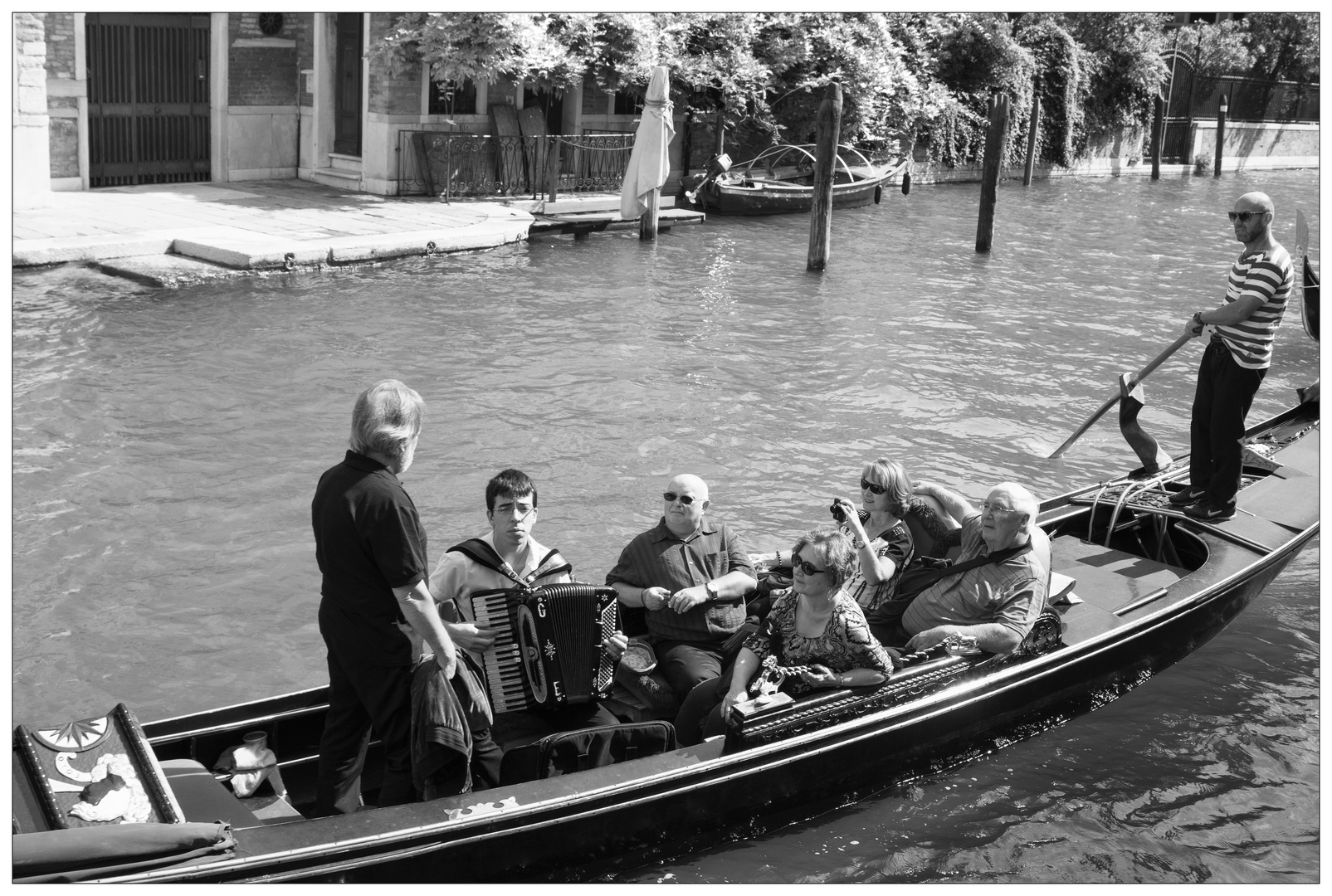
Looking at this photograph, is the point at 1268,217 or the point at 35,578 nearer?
the point at 1268,217

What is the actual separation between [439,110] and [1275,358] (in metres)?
9.26

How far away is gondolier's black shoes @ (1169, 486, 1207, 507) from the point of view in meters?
5.75

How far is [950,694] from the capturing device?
422 centimetres

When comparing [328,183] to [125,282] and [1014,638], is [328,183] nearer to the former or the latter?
[125,282]

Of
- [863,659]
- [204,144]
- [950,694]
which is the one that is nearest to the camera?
[863,659]

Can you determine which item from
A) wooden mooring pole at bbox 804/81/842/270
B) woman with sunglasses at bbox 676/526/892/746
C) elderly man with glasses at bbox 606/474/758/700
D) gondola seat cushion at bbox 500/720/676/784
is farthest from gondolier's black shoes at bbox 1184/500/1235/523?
wooden mooring pole at bbox 804/81/842/270

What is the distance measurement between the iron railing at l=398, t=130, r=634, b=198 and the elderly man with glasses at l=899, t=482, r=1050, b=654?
36.1ft

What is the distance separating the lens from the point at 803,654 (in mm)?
3945

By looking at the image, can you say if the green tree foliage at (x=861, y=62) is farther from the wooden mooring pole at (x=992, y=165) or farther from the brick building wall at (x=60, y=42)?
the wooden mooring pole at (x=992, y=165)

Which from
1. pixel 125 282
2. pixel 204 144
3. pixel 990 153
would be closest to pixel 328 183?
pixel 204 144

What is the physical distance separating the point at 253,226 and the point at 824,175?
18.1ft

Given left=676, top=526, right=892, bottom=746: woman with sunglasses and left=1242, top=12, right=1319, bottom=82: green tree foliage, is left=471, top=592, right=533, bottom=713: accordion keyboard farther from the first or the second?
left=1242, top=12, right=1319, bottom=82: green tree foliage

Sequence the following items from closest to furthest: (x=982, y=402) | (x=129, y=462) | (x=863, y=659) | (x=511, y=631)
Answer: (x=511, y=631) < (x=863, y=659) < (x=129, y=462) < (x=982, y=402)

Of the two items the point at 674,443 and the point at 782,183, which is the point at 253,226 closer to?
the point at 674,443
